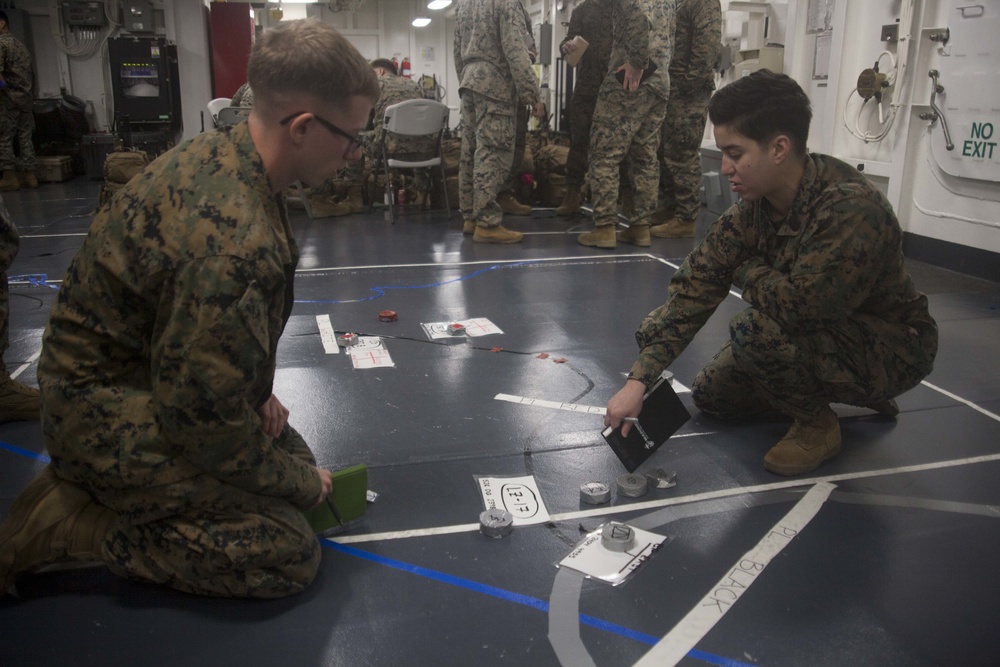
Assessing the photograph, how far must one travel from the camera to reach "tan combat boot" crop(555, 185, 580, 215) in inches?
252

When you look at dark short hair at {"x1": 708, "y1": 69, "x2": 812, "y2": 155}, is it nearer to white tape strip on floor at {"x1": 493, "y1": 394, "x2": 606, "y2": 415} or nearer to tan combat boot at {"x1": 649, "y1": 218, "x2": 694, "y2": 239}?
white tape strip on floor at {"x1": 493, "y1": 394, "x2": 606, "y2": 415}

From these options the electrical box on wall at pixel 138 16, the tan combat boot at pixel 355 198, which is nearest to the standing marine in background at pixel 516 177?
the tan combat boot at pixel 355 198

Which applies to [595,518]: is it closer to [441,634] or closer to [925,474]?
[441,634]

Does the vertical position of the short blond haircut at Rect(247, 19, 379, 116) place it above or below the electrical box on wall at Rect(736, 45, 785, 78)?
below

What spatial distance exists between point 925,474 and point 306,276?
3.23 meters

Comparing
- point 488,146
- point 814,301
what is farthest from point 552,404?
point 488,146

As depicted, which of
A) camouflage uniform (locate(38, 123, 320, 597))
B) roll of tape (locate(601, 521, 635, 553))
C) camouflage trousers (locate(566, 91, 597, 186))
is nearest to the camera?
camouflage uniform (locate(38, 123, 320, 597))

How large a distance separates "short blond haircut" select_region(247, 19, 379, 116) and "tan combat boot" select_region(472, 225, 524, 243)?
3949mm

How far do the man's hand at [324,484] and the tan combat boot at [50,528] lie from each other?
404 mm

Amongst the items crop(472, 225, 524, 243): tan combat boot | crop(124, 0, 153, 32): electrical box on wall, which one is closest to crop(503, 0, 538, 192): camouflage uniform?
crop(472, 225, 524, 243): tan combat boot

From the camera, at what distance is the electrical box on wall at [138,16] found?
33.5ft

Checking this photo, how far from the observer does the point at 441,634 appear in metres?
1.47

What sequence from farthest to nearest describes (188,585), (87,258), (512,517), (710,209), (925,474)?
(710,209) < (925,474) < (512,517) < (188,585) < (87,258)

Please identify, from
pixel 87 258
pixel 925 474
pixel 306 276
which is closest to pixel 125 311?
pixel 87 258
